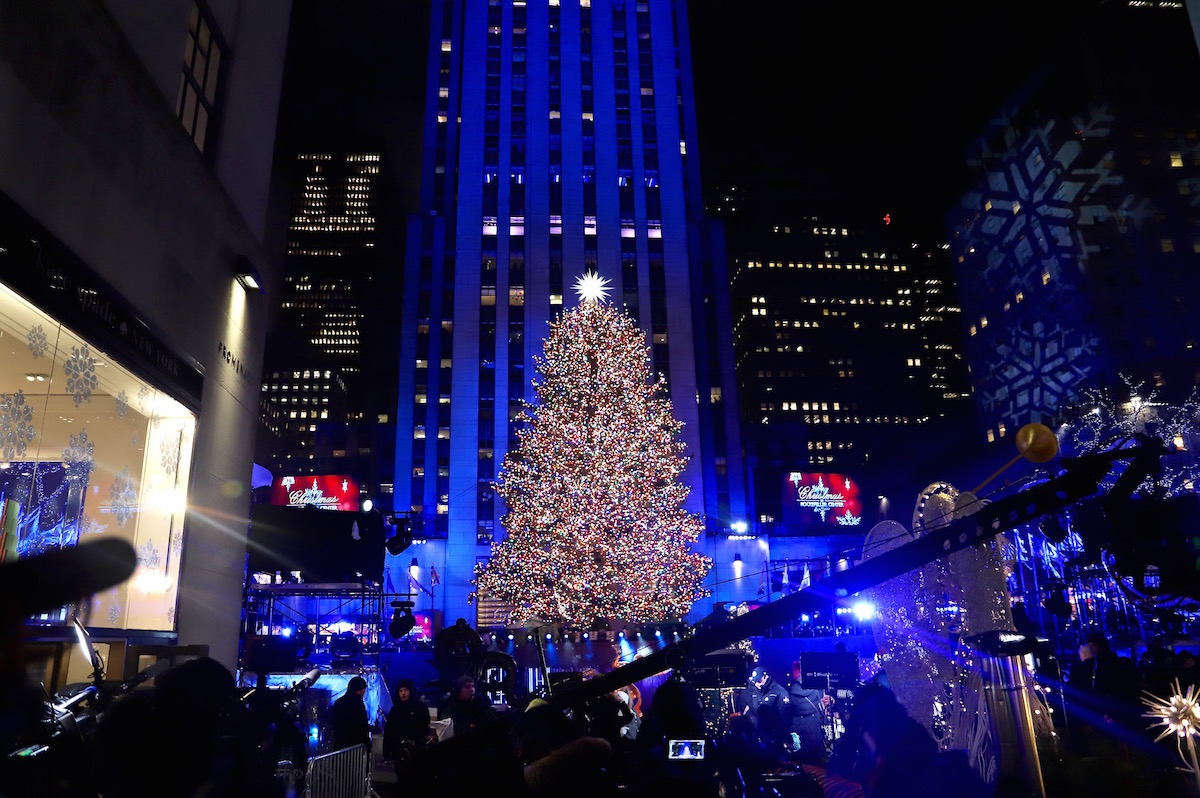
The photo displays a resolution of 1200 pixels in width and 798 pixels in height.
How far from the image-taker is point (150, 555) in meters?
9.14

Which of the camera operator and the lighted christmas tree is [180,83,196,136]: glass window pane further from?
the lighted christmas tree

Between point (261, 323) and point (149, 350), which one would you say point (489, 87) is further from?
point (149, 350)

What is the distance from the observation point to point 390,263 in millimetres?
148875

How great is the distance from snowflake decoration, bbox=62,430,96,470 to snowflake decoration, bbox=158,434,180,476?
5.38 feet

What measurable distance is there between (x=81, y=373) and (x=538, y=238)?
1614 inches

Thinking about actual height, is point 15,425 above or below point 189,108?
below

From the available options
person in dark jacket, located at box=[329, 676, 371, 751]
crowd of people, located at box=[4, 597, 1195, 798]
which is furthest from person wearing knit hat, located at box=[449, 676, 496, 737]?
person in dark jacket, located at box=[329, 676, 371, 751]

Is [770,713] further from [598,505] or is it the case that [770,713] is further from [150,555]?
[598,505]

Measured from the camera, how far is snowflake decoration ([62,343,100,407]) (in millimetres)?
7176

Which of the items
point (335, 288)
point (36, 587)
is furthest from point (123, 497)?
point (335, 288)

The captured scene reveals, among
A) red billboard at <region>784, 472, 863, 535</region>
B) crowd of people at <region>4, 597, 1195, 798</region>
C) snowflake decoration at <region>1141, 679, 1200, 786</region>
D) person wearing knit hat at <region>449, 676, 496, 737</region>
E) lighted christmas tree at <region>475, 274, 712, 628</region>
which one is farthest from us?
red billboard at <region>784, 472, 863, 535</region>

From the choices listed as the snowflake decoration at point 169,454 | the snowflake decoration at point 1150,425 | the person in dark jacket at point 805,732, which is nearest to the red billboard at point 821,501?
the snowflake decoration at point 1150,425

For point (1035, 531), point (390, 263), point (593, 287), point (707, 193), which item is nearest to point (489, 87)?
point (593, 287)

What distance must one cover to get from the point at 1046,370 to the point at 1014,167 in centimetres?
1226
